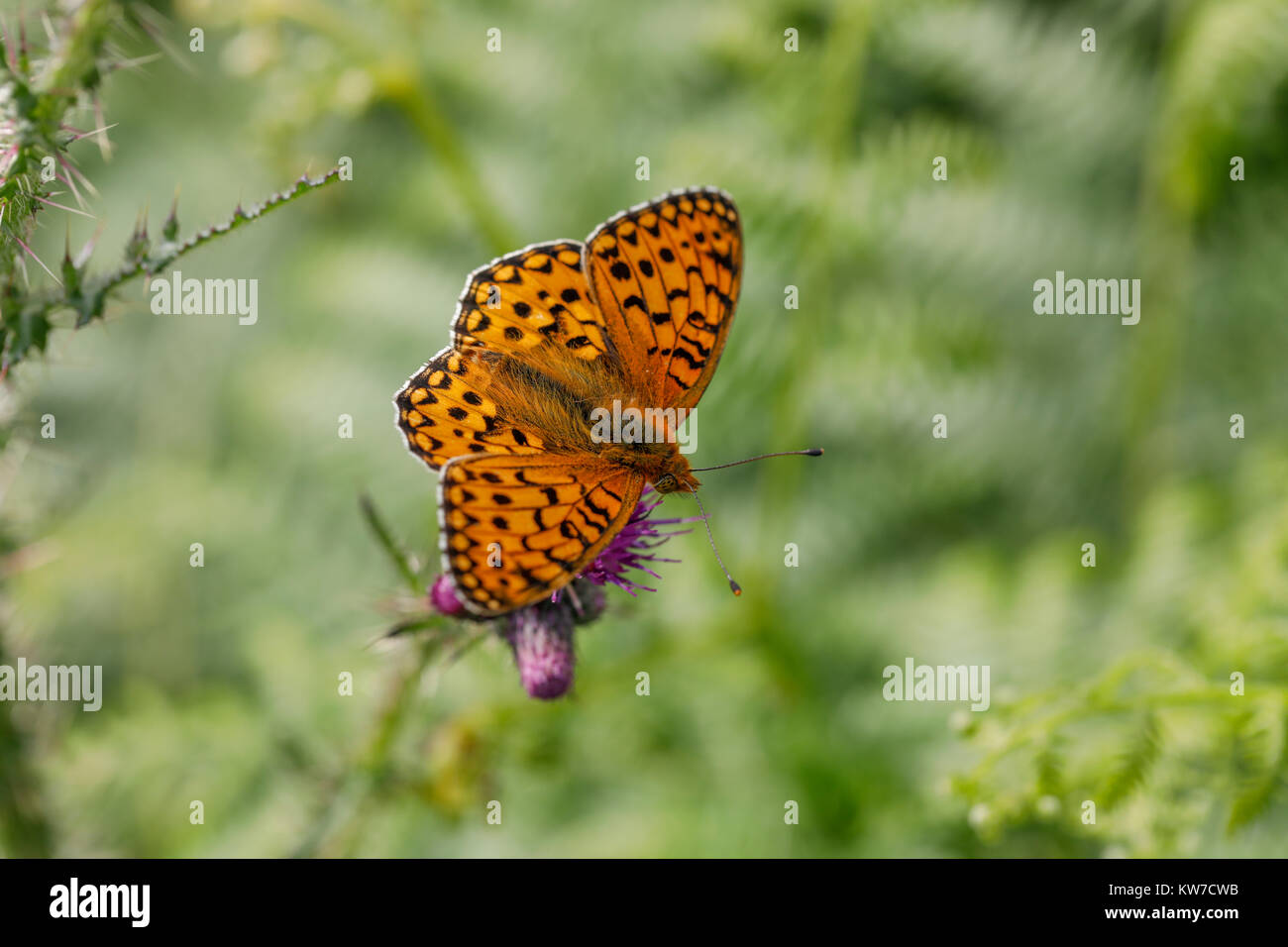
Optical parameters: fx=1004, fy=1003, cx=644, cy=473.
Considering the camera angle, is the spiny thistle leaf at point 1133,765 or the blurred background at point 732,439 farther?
the blurred background at point 732,439

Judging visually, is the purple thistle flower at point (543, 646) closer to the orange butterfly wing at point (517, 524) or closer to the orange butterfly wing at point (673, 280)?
the orange butterfly wing at point (517, 524)

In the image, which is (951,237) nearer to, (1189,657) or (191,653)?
(1189,657)

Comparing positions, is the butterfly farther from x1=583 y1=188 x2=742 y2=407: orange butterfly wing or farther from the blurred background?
the blurred background

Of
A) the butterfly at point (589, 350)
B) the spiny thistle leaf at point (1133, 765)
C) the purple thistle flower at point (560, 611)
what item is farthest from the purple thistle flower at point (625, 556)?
the spiny thistle leaf at point (1133, 765)

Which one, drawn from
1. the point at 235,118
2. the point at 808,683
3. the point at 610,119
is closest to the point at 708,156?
the point at 610,119

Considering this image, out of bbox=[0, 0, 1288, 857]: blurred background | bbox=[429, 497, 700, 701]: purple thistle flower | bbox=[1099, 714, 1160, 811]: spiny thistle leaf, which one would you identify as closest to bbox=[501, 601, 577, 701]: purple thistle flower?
bbox=[429, 497, 700, 701]: purple thistle flower

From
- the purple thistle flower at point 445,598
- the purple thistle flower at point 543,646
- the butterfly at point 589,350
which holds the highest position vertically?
the butterfly at point 589,350

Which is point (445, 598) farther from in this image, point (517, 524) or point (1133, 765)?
point (1133, 765)
